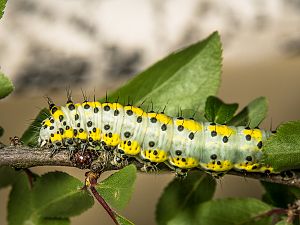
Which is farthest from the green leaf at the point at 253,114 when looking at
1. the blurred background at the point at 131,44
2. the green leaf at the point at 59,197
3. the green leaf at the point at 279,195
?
the blurred background at the point at 131,44

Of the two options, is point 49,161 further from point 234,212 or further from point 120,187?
point 234,212

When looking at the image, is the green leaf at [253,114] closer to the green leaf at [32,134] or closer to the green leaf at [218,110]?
the green leaf at [218,110]

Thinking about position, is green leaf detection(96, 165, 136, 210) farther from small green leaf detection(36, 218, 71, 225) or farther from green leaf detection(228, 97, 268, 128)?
green leaf detection(228, 97, 268, 128)

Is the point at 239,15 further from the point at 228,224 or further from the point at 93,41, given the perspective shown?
the point at 228,224

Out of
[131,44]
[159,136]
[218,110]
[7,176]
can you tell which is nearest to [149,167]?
[159,136]

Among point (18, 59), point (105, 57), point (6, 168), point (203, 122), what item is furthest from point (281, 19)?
point (6, 168)
